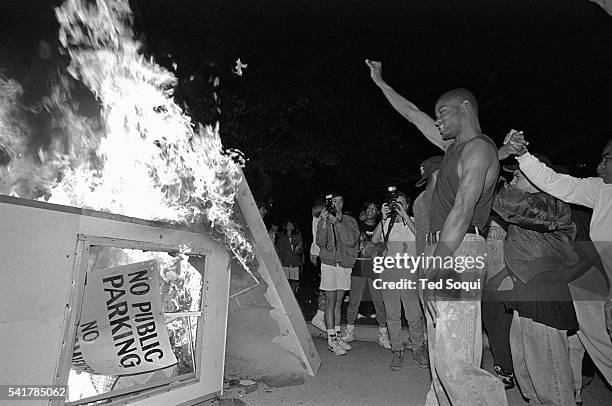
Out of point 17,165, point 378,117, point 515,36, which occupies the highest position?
point 515,36

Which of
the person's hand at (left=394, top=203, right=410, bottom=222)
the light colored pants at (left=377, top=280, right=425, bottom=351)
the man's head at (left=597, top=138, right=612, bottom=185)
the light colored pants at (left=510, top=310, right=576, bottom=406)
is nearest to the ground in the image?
the light colored pants at (left=377, top=280, right=425, bottom=351)

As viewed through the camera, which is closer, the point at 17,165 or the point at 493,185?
the point at 493,185

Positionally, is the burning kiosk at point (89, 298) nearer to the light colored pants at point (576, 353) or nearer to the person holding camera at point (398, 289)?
the person holding camera at point (398, 289)

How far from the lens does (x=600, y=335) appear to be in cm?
425

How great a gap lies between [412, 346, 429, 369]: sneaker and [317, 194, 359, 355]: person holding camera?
4.37 feet

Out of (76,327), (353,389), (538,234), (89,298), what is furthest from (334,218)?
(76,327)

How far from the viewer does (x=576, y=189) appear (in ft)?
12.5

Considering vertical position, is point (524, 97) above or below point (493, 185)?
above

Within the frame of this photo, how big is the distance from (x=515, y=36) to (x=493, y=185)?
18.1 metres

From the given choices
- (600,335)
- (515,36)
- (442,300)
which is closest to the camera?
(442,300)

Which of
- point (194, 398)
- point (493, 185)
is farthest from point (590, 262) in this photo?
point (194, 398)

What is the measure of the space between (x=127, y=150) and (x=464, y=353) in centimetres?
342

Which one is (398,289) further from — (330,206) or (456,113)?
(456,113)

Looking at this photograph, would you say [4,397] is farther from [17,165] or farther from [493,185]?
[493,185]
